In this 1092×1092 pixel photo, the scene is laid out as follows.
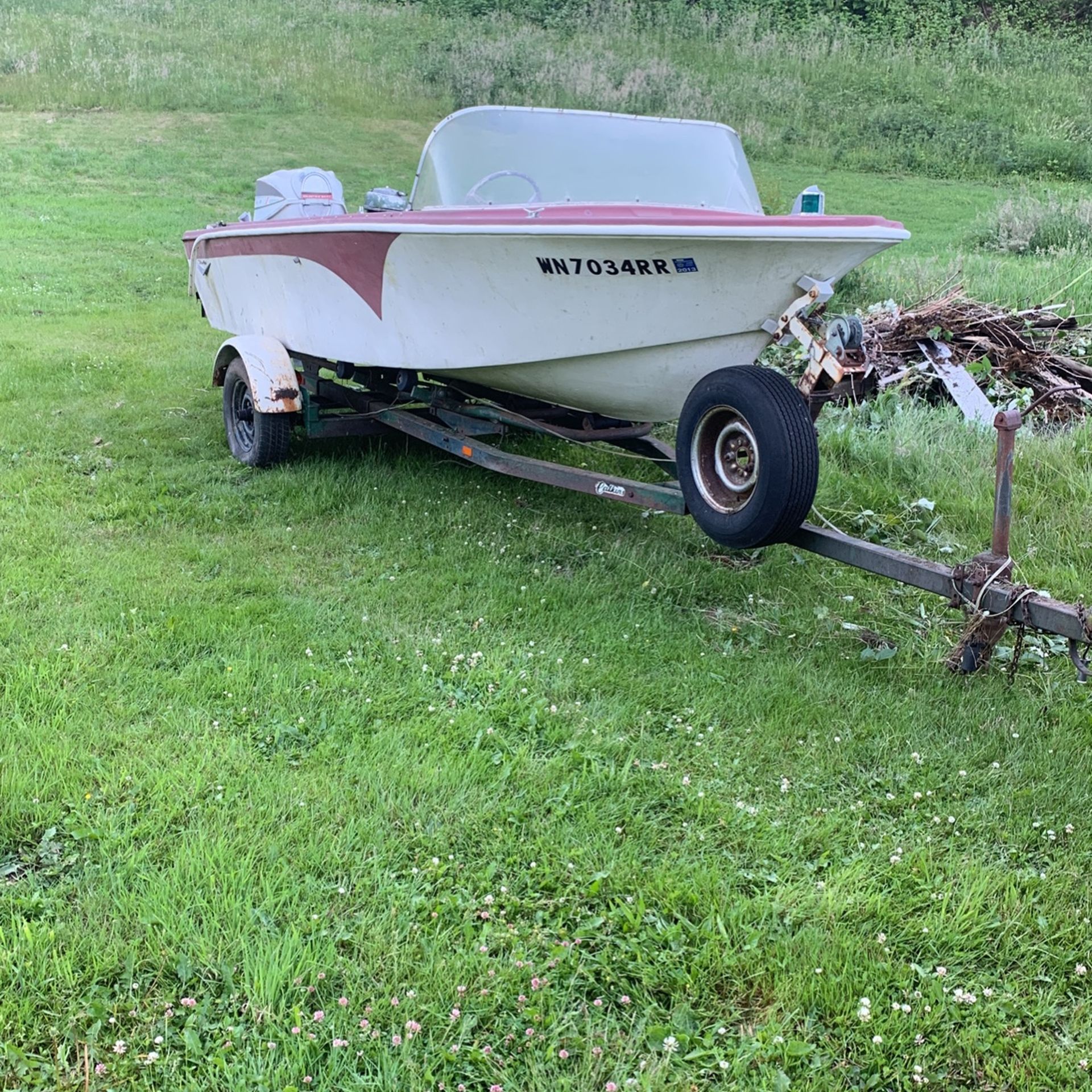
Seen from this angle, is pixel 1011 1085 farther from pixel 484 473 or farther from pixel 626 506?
pixel 484 473

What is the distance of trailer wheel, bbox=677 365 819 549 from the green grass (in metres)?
0.52

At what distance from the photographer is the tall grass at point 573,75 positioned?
54.8ft

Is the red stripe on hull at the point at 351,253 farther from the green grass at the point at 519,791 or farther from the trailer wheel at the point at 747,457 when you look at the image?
the trailer wheel at the point at 747,457

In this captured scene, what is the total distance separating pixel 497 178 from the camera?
15.0ft

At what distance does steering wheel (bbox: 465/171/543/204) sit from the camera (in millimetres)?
4523

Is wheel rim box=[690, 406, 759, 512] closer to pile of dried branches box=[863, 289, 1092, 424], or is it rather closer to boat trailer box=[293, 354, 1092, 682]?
boat trailer box=[293, 354, 1092, 682]

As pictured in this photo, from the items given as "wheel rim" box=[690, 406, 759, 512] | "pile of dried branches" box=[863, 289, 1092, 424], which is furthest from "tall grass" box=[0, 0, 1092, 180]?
"wheel rim" box=[690, 406, 759, 512]

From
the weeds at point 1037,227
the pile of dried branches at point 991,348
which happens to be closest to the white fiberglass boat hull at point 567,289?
the pile of dried branches at point 991,348

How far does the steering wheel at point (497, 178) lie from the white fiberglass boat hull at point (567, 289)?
1.63ft

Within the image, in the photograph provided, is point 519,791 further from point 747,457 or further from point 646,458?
point 646,458

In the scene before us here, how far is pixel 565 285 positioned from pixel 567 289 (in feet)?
0.06

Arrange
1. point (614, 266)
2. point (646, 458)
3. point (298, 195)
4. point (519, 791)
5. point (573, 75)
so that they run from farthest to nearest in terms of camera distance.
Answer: point (573, 75) → point (298, 195) → point (646, 458) → point (614, 266) → point (519, 791)

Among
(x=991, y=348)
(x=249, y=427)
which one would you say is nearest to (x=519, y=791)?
(x=249, y=427)

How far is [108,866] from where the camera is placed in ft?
7.41
